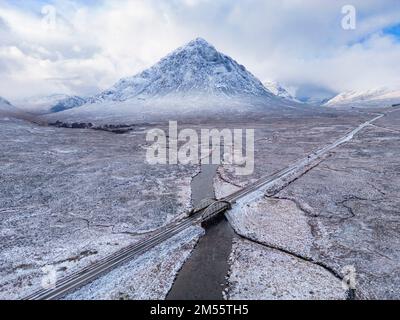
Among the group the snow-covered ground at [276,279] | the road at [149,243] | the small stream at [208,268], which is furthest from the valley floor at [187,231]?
the road at [149,243]

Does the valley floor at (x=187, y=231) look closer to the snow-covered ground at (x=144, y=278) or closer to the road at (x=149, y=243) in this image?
the snow-covered ground at (x=144, y=278)

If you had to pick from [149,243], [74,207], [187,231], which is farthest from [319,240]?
[74,207]

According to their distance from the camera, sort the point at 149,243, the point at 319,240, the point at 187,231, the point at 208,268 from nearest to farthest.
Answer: the point at 208,268 < the point at 149,243 < the point at 319,240 < the point at 187,231

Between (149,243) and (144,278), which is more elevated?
(149,243)

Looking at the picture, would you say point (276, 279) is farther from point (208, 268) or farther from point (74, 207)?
point (74, 207)
